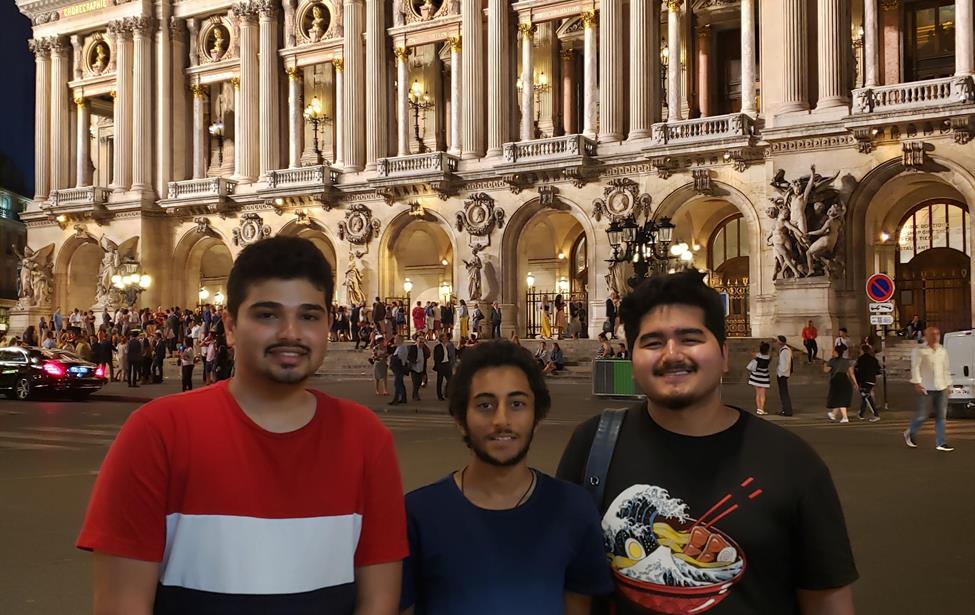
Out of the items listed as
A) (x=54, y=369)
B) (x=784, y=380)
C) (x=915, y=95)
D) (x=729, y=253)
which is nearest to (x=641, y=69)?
(x=729, y=253)

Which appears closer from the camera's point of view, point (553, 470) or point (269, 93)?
point (553, 470)

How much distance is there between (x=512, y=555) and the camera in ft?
9.15

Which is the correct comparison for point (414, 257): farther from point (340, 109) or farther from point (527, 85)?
point (527, 85)

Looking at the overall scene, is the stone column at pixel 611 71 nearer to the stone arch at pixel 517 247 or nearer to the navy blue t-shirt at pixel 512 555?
the stone arch at pixel 517 247

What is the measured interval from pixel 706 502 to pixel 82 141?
51756 millimetres

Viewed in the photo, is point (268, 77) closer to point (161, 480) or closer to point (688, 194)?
point (688, 194)

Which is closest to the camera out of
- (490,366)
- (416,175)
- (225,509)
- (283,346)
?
(225,509)

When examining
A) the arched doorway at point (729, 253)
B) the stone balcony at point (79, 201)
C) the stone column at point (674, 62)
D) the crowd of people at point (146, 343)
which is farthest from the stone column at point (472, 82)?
the stone balcony at point (79, 201)

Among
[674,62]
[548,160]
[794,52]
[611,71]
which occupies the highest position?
[674,62]

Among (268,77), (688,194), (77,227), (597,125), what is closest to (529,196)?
(597,125)

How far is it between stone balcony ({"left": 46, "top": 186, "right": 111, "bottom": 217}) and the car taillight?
22.9 metres

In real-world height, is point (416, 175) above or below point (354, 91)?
below

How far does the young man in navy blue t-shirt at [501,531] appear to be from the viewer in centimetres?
277

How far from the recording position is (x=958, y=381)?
18.2 metres
